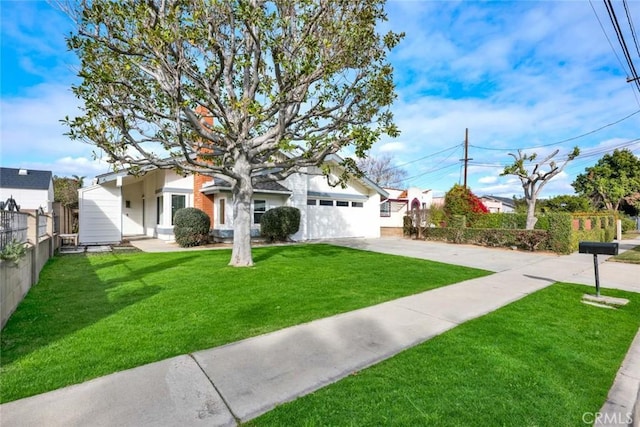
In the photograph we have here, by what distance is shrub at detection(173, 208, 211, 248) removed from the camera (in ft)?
45.2

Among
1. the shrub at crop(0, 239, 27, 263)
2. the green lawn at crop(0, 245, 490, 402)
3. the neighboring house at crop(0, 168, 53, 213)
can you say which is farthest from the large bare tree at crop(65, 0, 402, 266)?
the neighboring house at crop(0, 168, 53, 213)

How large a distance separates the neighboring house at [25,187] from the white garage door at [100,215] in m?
12.1

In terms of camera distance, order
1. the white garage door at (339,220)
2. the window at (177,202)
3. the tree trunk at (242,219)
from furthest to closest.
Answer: the white garage door at (339,220) < the window at (177,202) < the tree trunk at (242,219)

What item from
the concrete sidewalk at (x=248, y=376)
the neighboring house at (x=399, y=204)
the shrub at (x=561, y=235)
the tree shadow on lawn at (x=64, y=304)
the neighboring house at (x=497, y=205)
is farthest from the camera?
the neighboring house at (x=497, y=205)

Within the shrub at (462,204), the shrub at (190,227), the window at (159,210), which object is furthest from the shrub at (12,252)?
the shrub at (462,204)

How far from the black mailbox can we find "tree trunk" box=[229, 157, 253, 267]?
774 cm

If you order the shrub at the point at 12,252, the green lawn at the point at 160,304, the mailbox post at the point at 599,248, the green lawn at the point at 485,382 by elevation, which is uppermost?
the shrub at the point at 12,252

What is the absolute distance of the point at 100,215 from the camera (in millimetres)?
14688

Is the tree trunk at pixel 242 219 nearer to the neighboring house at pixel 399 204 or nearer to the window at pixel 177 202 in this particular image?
the window at pixel 177 202

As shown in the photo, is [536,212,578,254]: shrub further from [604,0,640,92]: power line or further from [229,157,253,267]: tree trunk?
[229,157,253,267]: tree trunk

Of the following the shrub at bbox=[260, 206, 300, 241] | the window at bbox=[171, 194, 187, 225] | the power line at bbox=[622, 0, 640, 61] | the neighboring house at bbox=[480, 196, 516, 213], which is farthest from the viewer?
the neighboring house at bbox=[480, 196, 516, 213]

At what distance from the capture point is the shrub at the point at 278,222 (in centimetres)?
1587

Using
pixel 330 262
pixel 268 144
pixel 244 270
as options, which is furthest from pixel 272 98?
pixel 330 262

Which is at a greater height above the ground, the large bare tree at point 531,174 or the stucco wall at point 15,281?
the large bare tree at point 531,174
